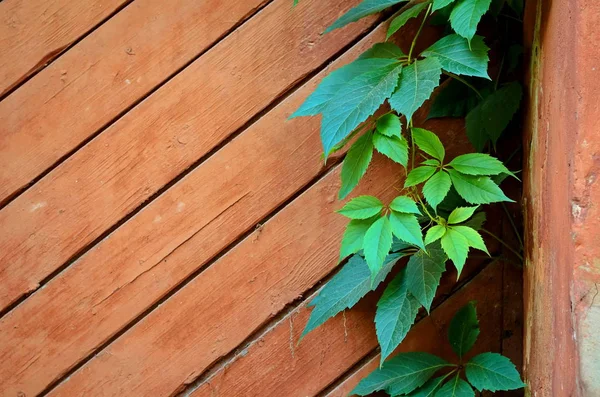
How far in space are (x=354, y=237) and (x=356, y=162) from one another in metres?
0.11

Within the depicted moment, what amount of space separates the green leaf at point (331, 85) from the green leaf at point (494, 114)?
0.19 metres

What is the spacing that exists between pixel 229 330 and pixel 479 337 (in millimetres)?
393

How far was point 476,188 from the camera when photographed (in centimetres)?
97

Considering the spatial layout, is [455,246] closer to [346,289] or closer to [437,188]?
[437,188]

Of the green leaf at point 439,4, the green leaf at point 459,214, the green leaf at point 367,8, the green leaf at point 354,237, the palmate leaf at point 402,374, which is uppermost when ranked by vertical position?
the green leaf at point 367,8

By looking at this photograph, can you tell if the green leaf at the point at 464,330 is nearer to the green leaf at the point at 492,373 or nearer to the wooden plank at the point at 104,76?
the green leaf at the point at 492,373

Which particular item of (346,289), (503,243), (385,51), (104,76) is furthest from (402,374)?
(104,76)

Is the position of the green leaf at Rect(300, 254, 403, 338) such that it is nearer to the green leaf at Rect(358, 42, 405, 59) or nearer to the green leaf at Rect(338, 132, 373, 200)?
the green leaf at Rect(338, 132, 373, 200)

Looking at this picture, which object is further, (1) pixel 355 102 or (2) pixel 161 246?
(2) pixel 161 246

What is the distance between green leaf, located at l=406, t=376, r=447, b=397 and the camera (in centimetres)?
101

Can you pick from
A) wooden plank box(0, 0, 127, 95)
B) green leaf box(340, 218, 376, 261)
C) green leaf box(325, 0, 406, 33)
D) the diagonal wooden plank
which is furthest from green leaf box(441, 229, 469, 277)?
wooden plank box(0, 0, 127, 95)

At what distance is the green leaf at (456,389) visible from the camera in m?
0.98

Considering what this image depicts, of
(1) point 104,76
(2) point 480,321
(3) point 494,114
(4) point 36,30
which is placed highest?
(4) point 36,30

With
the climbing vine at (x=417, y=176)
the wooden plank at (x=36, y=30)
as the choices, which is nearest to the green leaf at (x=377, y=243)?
the climbing vine at (x=417, y=176)
